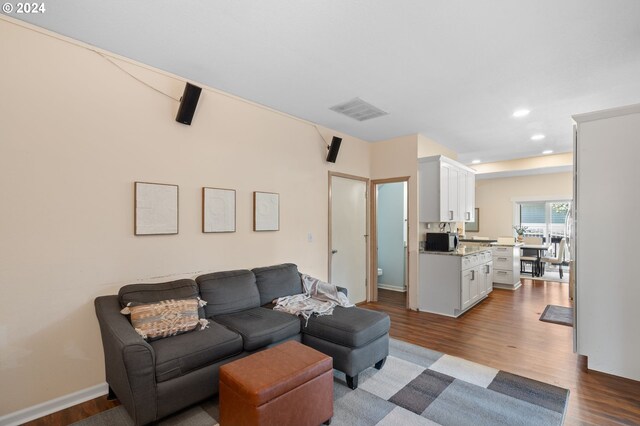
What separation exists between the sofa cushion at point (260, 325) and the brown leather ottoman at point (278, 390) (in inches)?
13.0

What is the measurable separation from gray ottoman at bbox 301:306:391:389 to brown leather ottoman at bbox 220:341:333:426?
0.46m

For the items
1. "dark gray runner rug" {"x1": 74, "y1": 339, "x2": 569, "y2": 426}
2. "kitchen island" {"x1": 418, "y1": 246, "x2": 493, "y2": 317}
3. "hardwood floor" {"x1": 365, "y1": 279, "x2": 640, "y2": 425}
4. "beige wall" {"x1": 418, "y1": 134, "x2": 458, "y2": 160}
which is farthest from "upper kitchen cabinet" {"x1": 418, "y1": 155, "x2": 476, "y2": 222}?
"dark gray runner rug" {"x1": 74, "y1": 339, "x2": 569, "y2": 426}

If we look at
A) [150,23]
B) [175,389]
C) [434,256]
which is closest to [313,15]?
[150,23]

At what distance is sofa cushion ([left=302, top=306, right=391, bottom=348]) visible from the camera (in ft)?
8.52

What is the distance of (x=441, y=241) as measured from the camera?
193 inches

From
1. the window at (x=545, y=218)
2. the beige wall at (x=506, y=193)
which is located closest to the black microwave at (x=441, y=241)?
the beige wall at (x=506, y=193)

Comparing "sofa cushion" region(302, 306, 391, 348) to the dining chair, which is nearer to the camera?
"sofa cushion" region(302, 306, 391, 348)

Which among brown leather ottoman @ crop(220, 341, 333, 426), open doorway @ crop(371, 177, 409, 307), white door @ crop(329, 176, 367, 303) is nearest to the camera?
brown leather ottoman @ crop(220, 341, 333, 426)

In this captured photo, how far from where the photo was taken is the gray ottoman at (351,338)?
2.57 m

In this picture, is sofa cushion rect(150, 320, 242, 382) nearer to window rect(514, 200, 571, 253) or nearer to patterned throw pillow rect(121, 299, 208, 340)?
patterned throw pillow rect(121, 299, 208, 340)

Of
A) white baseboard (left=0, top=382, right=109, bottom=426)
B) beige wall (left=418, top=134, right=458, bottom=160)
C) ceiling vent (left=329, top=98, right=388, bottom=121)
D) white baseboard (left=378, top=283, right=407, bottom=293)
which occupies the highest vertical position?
ceiling vent (left=329, top=98, right=388, bottom=121)

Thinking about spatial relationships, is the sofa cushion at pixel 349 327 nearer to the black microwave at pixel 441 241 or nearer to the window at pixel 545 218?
the black microwave at pixel 441 241

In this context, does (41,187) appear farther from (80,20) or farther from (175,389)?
(175,389)

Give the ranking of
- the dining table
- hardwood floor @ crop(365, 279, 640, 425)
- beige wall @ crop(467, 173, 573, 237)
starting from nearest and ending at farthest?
hardwood floor @ crop(365, 279, 640, 425), the dining table, beige wall @ crop(467, 173, 573, 237)
